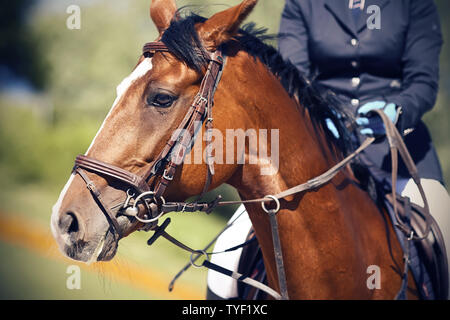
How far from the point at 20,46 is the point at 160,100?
9.08 meters

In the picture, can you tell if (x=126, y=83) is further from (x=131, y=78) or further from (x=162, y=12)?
(x=162, y=12)

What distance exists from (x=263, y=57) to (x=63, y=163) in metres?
8.25

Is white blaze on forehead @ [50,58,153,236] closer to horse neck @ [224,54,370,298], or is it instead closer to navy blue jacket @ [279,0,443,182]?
horse neck @ [224,54,370,298]

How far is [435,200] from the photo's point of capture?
2350 mm

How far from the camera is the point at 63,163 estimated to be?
9.22 meters

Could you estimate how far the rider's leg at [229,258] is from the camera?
2457mm

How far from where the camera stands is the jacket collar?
2.59m

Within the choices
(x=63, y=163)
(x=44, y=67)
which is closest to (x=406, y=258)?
(x=63, y=163)

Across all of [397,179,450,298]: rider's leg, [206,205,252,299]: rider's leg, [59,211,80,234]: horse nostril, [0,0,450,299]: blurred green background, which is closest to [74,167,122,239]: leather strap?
[59,211,80,234]: horse nostril

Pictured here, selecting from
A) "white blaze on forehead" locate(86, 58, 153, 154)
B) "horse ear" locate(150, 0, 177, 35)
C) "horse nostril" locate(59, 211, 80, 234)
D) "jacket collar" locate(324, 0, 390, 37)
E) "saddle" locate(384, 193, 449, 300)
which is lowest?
"saddle" locate(384, 193, 449, 300)

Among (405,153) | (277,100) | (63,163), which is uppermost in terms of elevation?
(63,163)

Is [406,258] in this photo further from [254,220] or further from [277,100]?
[277,100]

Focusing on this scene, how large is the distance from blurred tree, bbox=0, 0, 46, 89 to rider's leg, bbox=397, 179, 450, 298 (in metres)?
8.73

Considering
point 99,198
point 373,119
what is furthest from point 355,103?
point 99,198
